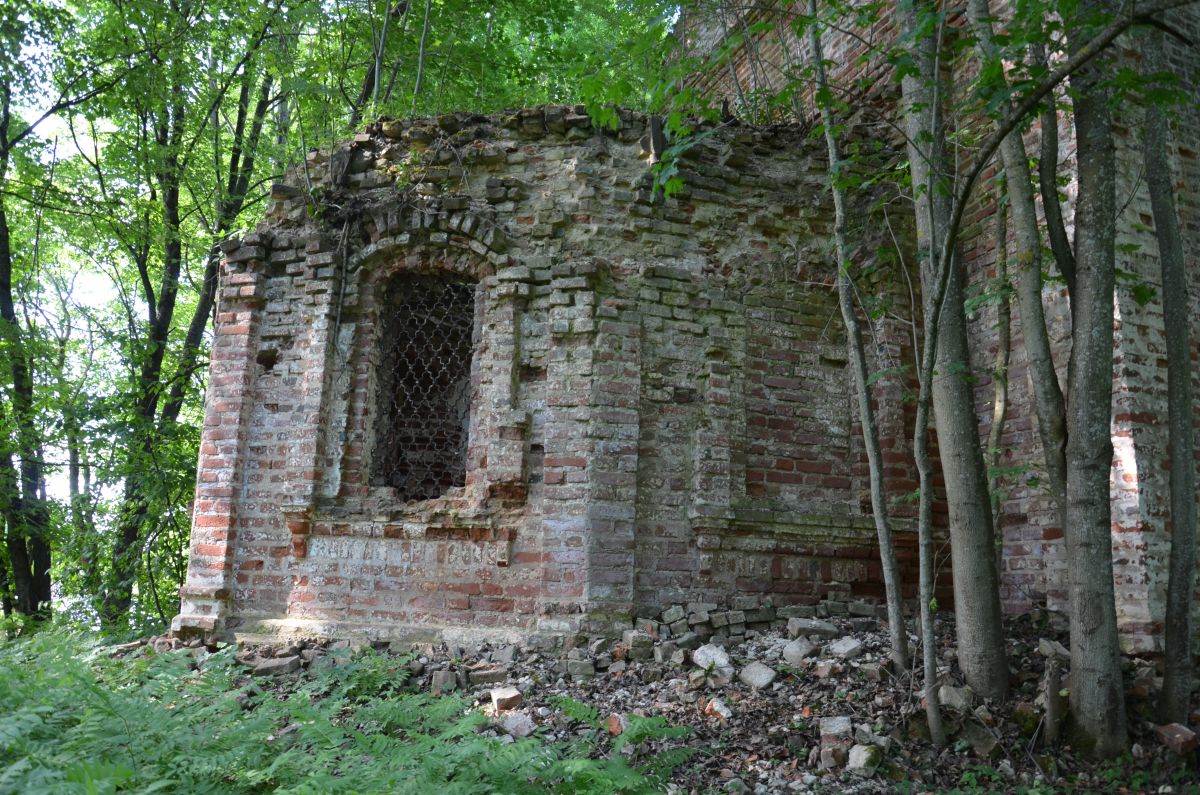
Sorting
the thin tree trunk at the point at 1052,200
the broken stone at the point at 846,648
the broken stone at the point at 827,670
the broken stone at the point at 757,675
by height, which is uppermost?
A: the thin tree trunk at the point at 1052,200

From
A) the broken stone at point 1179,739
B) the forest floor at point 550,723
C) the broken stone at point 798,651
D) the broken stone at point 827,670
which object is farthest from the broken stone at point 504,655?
the broken stone at point 1179,739

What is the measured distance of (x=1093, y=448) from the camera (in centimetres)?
434

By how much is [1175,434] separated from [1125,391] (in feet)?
3.25

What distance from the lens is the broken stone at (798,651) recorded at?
5336 mm

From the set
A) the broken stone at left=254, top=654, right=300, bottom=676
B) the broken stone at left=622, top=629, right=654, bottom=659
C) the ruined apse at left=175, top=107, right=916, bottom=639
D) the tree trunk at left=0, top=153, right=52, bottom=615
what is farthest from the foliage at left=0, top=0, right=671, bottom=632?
the broken stone at left=622, top=629, right=654, bottom=659

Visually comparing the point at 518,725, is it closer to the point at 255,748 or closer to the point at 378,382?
the point at 255,748

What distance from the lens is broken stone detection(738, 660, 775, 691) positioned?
5098 mm

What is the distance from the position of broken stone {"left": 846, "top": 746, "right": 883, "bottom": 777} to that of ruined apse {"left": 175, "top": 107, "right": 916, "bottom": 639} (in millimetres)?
2127

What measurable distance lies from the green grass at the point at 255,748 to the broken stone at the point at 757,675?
948 mm

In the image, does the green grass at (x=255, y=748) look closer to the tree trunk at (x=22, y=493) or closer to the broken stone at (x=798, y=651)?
the broken stone at (x=798, y=651)

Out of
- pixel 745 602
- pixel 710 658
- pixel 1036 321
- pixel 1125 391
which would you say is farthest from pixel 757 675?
pixel 1125 391

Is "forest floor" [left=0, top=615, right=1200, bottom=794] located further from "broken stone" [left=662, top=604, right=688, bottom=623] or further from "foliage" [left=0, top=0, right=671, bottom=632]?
"foliage" [left=0, top=0, right=671, bottom=632]

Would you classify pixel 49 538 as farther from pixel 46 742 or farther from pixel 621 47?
pixel 621 47

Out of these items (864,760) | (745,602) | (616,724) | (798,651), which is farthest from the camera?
(745,602)
